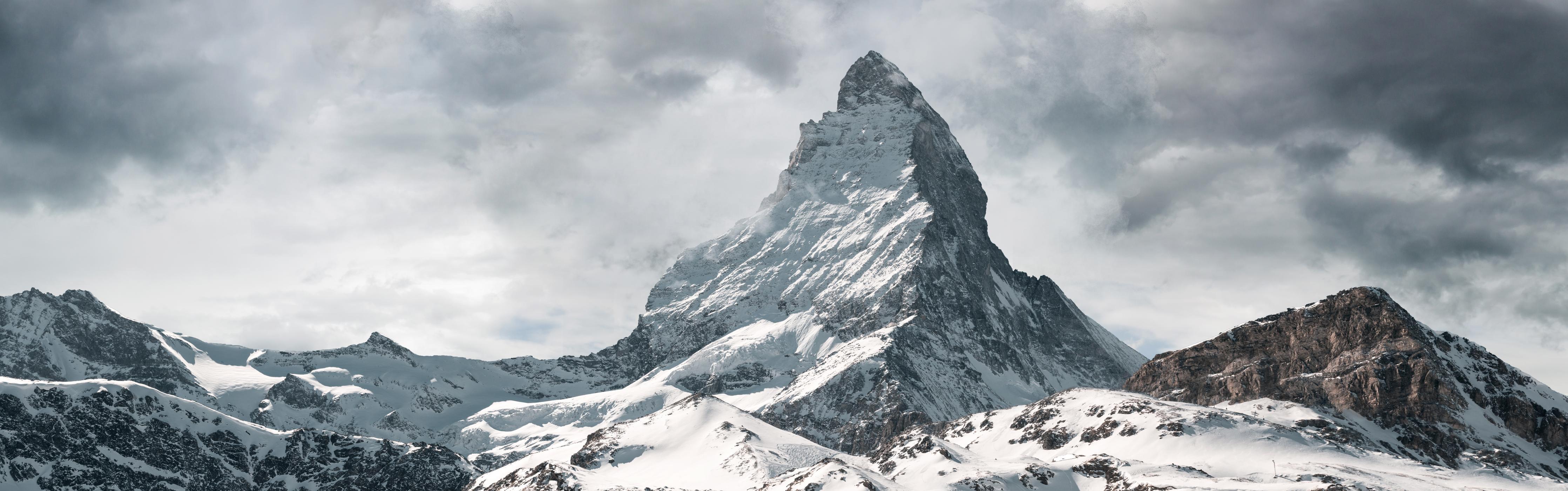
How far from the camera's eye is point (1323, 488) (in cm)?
19362

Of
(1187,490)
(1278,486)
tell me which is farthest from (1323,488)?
(1187,490)

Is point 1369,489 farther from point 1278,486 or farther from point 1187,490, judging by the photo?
point 1187,490

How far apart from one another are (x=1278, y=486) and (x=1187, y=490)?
44.8 ft

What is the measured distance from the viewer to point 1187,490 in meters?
200

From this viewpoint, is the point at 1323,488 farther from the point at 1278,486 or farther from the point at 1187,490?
the point at 1187,490

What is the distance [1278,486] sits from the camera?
651ft

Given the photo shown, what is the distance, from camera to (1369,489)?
196875mm

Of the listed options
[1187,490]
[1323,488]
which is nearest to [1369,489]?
[1323,488]

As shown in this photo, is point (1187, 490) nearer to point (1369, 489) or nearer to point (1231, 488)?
point (1231, 488)

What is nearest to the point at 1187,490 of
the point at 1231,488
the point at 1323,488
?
the point at 1231,488

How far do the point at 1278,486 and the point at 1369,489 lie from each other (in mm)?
13396

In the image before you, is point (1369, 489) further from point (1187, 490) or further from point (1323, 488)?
point (1187, 490)

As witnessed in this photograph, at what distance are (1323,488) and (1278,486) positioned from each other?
6.87 meters

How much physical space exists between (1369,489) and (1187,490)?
27037mm
